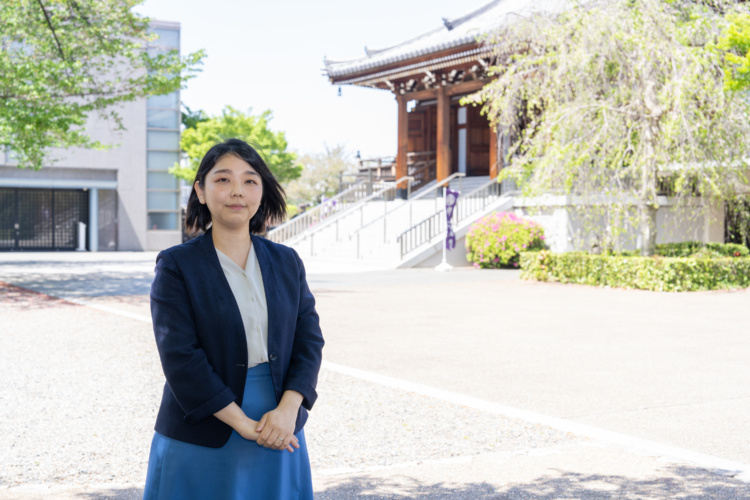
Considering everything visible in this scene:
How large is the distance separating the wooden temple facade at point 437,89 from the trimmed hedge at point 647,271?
282 inches

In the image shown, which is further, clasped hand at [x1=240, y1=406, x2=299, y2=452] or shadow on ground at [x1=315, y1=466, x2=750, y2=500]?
shadow on ground at [x1=315, y1=466, x2=750, y2=500]

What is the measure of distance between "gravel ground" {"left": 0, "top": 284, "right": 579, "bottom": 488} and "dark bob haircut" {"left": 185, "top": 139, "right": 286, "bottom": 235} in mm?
2120

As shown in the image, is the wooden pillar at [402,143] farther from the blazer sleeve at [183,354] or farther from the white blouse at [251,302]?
the blazer sleeve at [183,354]

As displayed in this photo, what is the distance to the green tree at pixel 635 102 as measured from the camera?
588 inches

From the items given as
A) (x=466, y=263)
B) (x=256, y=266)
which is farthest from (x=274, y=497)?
(x=466, y=263)

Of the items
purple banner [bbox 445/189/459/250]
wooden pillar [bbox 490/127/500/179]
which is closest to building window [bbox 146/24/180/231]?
wooden pillar [bbox 490/127/500/179]

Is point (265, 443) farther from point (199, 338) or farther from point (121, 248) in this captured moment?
point (121, 248)

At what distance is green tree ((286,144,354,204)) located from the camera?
192ft

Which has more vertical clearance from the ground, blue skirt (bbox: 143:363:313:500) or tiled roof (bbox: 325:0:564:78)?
tiled roof (bbox: 325:0:564:78)

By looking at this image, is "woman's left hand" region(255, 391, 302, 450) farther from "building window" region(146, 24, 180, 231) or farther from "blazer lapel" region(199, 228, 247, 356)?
"building window" region(146, 24, 180, 231)

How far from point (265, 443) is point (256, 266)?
0.53 m

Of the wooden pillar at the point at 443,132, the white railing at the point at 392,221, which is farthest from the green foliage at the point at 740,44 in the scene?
the wooden pillar at the point at 443,132

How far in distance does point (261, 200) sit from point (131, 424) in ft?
10.7

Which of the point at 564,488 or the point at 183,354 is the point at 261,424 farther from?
the point at 564,488
